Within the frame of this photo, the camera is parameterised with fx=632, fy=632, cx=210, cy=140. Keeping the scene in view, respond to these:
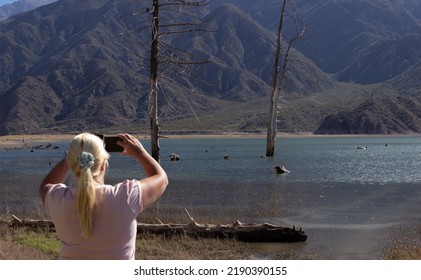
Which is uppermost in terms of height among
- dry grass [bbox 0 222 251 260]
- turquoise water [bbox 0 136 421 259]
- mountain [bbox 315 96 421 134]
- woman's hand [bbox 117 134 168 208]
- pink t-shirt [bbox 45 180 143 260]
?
woman's hand [bbox 117 134 168 208]

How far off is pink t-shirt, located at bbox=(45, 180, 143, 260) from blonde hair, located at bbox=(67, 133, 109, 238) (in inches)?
3.2

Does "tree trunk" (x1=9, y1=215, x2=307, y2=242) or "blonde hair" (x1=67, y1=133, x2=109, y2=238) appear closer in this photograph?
"blonde hair" (x1=67, y1=133, x2=109, y2=238)

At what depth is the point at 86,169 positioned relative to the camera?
14.7 ft

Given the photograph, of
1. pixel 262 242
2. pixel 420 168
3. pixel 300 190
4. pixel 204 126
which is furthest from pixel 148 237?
pixel 204 126

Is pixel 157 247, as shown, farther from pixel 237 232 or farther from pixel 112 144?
pixel 112 144

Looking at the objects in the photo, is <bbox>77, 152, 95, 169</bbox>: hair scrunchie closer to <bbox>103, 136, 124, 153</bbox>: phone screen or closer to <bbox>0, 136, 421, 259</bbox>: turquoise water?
<bbox>103, 136, 124, 153</bbox>: phone screen

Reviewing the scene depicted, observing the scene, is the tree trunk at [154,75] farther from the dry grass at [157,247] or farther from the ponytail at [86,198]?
the ponytail at [86,198]

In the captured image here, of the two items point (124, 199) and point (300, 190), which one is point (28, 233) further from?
point (300, 190)

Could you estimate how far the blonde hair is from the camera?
449 centimetres

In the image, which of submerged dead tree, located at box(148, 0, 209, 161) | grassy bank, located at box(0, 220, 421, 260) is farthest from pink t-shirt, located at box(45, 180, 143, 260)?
submerged dead tree, located at box(148, 0, 209, 161)

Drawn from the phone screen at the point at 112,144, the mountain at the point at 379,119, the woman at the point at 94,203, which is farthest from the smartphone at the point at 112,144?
the mountain at the point at 379,119

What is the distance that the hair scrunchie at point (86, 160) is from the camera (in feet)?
14.6

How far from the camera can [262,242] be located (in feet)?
46.0

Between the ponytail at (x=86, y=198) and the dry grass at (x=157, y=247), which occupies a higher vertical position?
the ponytail at (x=86, y=198)
